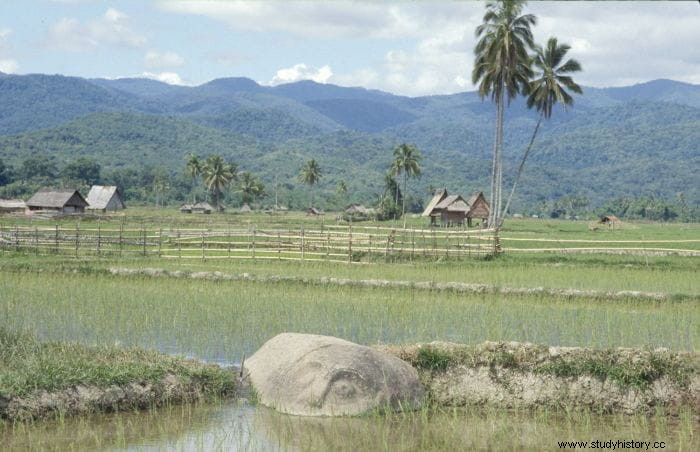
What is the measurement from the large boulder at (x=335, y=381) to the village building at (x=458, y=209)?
47.4m

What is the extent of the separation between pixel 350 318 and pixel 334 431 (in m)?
5.98

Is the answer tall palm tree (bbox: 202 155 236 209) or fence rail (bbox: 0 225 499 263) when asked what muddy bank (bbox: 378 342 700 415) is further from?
Result: tall palm tree (bbox: 202 155 236 209)

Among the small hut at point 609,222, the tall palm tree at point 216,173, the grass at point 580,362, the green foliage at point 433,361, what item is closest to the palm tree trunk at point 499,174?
the small hut at point 609,222

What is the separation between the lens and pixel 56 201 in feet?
201

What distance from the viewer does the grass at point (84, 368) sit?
8.02 meters

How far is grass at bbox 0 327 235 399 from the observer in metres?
8.02

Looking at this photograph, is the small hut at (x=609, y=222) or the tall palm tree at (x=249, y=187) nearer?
the small hut at (x=609, y=222)

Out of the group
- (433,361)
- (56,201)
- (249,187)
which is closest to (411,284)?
(433,361)

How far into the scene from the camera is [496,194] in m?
40.4

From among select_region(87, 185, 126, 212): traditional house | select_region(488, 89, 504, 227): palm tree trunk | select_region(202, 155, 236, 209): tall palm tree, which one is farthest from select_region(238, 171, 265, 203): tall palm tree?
select_region(488, 89, 504, 227): palm tree trunk

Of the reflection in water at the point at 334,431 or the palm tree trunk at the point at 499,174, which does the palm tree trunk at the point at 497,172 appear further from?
the reflection in water at the point at 334,431

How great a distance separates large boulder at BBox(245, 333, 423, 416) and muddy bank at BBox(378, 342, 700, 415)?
47cm

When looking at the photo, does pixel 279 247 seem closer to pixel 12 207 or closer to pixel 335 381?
pixel 335 381

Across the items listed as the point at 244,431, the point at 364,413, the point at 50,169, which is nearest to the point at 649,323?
the point at 364,413
